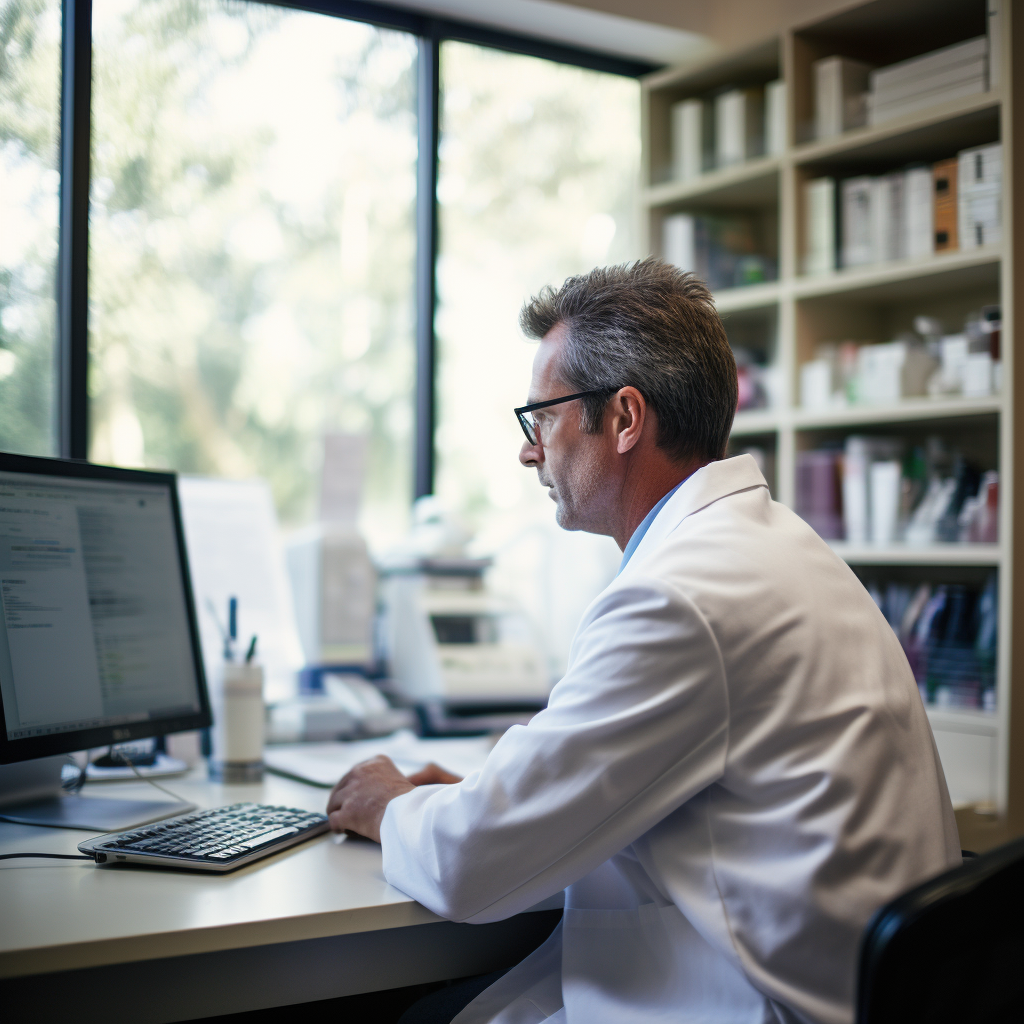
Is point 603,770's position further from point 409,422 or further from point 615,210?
point 615,210

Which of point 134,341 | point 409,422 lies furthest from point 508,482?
point 134,341

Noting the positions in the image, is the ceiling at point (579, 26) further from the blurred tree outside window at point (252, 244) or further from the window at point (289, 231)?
the blurred tree outside window at point (252, 244)

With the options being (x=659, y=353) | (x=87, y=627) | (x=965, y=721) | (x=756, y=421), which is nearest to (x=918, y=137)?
(x=756, y=421)

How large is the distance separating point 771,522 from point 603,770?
14.1 inches

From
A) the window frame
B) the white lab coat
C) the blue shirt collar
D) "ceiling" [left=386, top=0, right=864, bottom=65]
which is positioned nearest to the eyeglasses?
the blue shirt collar

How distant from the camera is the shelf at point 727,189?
2.76m

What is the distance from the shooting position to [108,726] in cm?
137

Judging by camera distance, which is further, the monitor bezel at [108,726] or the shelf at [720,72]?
the shelf at [720,72]

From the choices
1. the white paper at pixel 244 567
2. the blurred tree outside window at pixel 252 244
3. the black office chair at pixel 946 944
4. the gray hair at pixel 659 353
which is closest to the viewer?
the black office chair at pixel 946 944

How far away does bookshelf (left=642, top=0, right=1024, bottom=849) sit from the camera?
217 centimetres

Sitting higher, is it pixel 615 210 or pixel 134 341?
pixel 615 210

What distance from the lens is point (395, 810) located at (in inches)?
45.3

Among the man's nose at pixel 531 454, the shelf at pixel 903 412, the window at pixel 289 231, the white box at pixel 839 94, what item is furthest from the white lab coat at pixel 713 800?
the white box at pixel 839 94

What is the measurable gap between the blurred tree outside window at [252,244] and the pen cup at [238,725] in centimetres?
102
